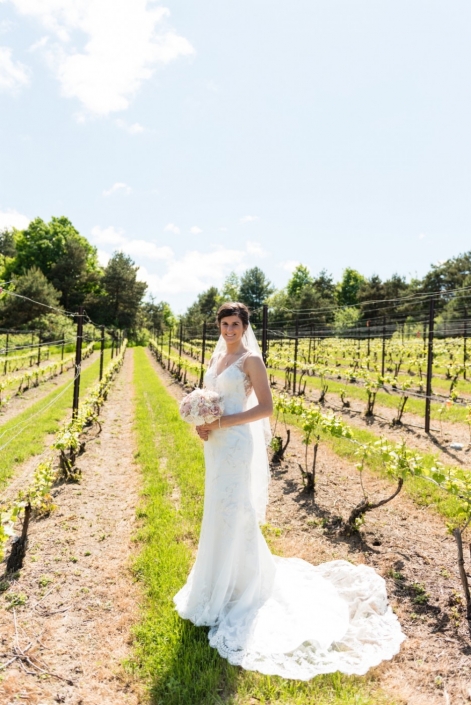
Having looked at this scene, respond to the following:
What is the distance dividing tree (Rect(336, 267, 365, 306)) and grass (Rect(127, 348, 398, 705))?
60483 millimetres

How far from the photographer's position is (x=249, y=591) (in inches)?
123

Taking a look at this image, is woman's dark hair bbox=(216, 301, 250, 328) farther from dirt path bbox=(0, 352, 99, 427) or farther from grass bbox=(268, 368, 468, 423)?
dirt path bbox=(0, 352, 99, 427)

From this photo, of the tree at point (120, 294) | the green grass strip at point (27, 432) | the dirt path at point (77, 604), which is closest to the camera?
the dirt path at point (77, 604)

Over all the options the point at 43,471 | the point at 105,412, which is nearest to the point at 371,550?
the point at 43,471

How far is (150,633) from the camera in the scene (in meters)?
2.94

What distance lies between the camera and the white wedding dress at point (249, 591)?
2822 millimetres

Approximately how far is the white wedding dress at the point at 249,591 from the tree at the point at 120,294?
173 feet

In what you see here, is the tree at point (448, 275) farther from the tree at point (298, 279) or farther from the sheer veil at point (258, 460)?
the sheer veil at point (258, 460)

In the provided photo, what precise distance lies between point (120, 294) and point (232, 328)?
54574 millimetres

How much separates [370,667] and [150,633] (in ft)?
4.84

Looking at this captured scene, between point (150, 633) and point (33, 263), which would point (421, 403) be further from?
point (33, 263)

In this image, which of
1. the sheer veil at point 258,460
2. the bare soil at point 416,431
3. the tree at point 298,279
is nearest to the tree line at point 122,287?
the tree at point 298,279

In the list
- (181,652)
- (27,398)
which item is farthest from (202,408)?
(27,398)

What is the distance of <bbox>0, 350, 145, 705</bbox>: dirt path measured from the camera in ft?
8.29
